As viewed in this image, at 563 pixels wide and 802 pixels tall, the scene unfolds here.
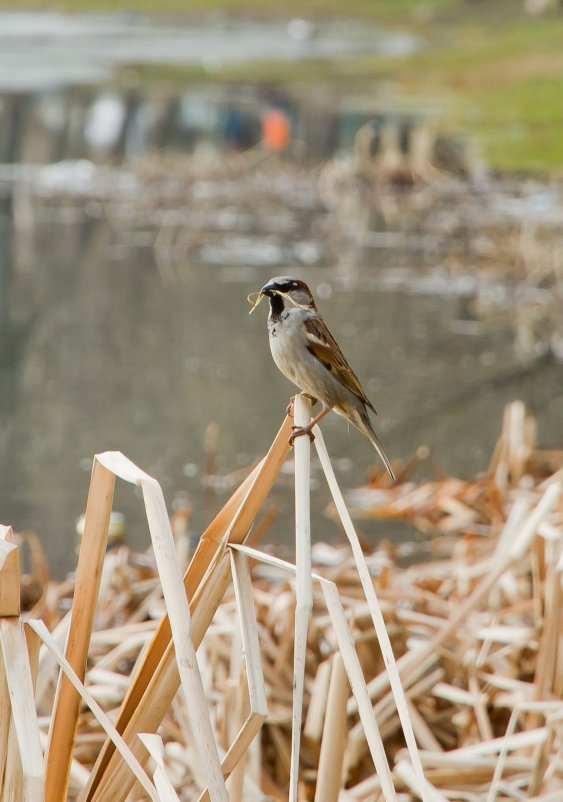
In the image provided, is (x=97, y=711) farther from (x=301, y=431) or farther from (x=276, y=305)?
(x=276, y=305)

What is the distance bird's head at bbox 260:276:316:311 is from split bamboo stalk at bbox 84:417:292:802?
0.94 meters

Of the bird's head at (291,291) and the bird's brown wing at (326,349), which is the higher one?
the bird's head at (291,291)

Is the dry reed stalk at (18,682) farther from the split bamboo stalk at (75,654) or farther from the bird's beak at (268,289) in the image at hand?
the bird's beak at (268,289)

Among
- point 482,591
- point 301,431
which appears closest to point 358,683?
point 301,431

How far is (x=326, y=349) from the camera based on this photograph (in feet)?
13.1

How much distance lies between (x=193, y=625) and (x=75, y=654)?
0.81 feet

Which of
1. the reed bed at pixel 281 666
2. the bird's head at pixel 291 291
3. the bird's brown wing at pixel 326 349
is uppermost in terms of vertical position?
the bird's head at pixel 291 291

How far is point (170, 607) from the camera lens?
2.54 m

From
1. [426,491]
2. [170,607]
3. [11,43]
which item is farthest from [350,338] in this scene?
[11,43]

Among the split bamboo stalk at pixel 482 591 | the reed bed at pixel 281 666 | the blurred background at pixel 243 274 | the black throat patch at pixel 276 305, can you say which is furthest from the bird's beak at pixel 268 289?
the blurred background at pixel 243 274

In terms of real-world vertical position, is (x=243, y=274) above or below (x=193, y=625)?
above

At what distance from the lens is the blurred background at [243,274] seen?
35.3ft

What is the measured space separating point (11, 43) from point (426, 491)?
63324 mm

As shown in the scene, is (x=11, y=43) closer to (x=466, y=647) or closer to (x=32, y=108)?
(x=32, y=108)
